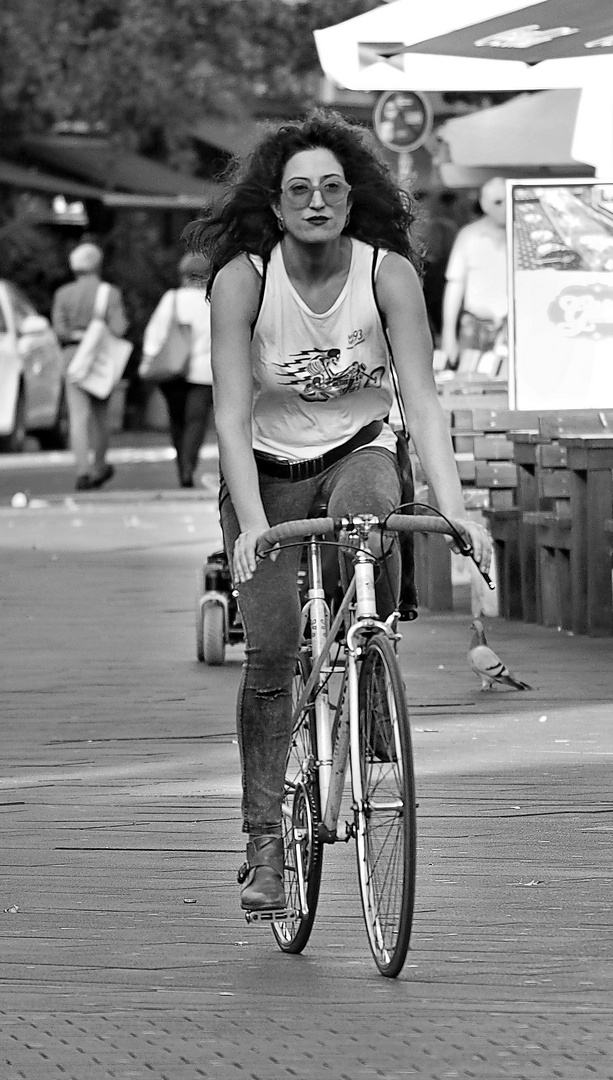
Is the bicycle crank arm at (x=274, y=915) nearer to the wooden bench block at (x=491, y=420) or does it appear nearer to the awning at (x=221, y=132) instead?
the wooden bench block at (x=491, y=420)

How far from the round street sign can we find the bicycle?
52.3 ft

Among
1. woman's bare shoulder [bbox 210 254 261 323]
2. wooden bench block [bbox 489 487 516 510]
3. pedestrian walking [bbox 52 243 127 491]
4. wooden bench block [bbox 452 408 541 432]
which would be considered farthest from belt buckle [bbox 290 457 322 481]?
pedestrian walking [bbox 52 243 127 491]

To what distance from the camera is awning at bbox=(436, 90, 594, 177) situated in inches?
687

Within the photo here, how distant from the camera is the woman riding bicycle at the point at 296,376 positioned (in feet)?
16.5

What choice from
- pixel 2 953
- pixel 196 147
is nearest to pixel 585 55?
pixel 2 953

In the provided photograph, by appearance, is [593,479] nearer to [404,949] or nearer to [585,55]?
[585,55]

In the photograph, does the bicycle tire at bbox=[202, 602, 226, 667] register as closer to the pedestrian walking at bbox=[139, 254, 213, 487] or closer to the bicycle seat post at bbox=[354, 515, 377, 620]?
the bicycle seat post at bbox=[354, 515, 377, 620]

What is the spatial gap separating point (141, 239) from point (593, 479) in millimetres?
23893

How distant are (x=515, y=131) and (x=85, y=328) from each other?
4371 mm

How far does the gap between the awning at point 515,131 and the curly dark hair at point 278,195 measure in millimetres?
12289

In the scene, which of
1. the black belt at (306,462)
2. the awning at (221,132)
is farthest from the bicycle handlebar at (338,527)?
the awning at (221,132)

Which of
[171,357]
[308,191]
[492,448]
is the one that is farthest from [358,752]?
[171,357]

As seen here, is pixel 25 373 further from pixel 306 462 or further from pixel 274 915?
pixel 274 915

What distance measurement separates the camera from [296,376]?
5.10m
